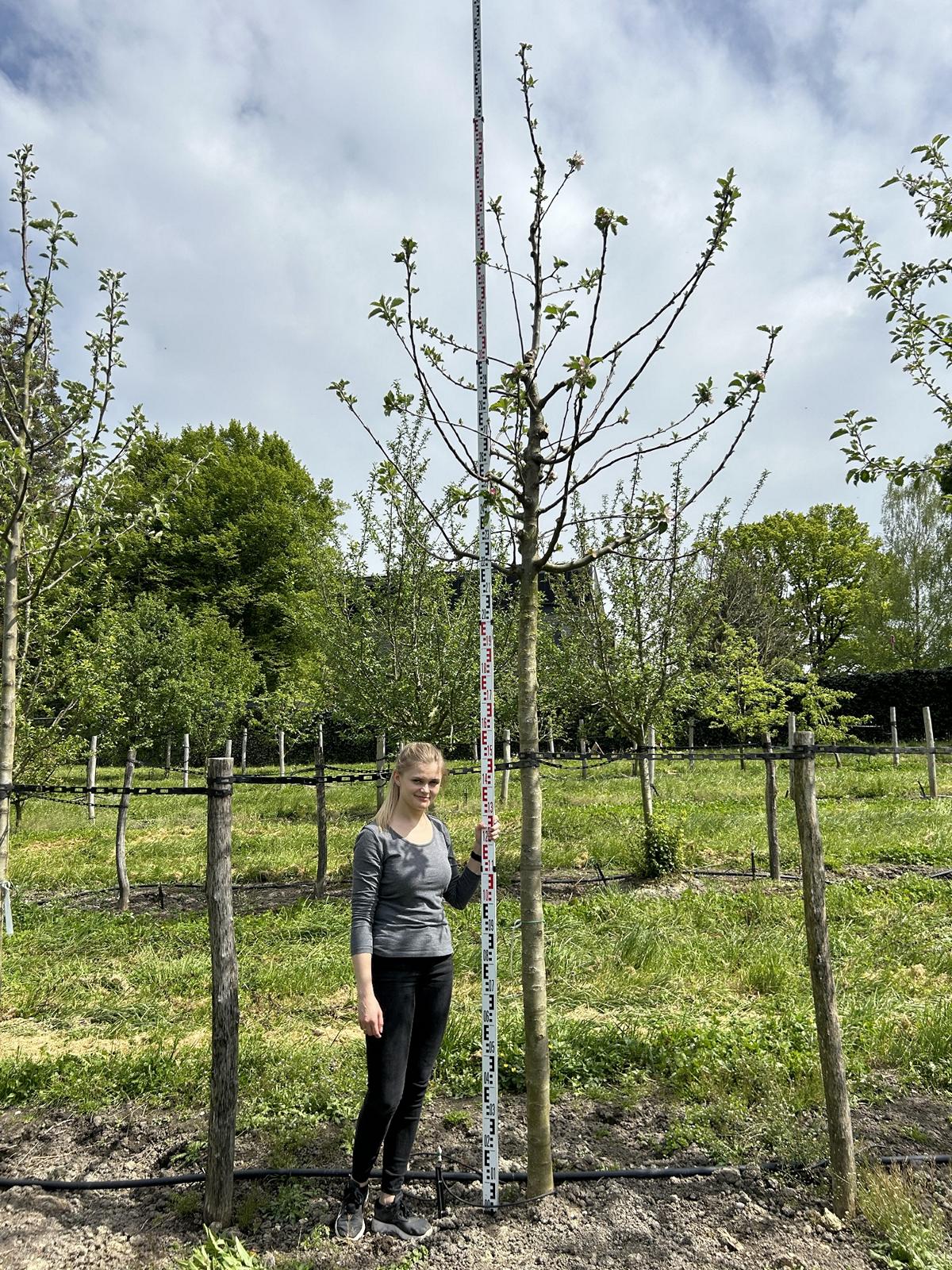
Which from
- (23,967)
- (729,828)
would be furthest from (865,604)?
(23,967)

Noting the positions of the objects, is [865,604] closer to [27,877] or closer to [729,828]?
[729,828]

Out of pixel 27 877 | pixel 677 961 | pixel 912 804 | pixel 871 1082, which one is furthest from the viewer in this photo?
pixel 912 804

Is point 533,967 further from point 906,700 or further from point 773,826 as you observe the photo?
point 906,700

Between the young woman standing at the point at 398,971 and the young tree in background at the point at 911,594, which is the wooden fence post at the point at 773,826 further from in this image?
the young tree in background at the point at 911,594

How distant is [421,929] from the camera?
2.92 metres

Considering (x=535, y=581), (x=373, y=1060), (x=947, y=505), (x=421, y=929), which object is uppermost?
(x=947, y=505)

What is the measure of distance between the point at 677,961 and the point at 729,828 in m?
5.94

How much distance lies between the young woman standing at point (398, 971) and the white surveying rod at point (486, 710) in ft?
0.68

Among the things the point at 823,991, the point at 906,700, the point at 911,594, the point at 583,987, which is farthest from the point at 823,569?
the point at 823,991

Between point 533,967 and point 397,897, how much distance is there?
638 millimetres

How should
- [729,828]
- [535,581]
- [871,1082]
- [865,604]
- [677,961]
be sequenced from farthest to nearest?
[865,604] → [729,828] → [677,961] → [871,1082] → [535,581]

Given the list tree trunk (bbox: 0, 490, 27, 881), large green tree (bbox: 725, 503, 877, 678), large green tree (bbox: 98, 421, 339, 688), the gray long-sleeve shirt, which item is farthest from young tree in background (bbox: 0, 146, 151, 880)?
large green tree (bbox: 725, 503, 877, 678)

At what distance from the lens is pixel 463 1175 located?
126 inches

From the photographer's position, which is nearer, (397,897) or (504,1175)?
(397,897)
